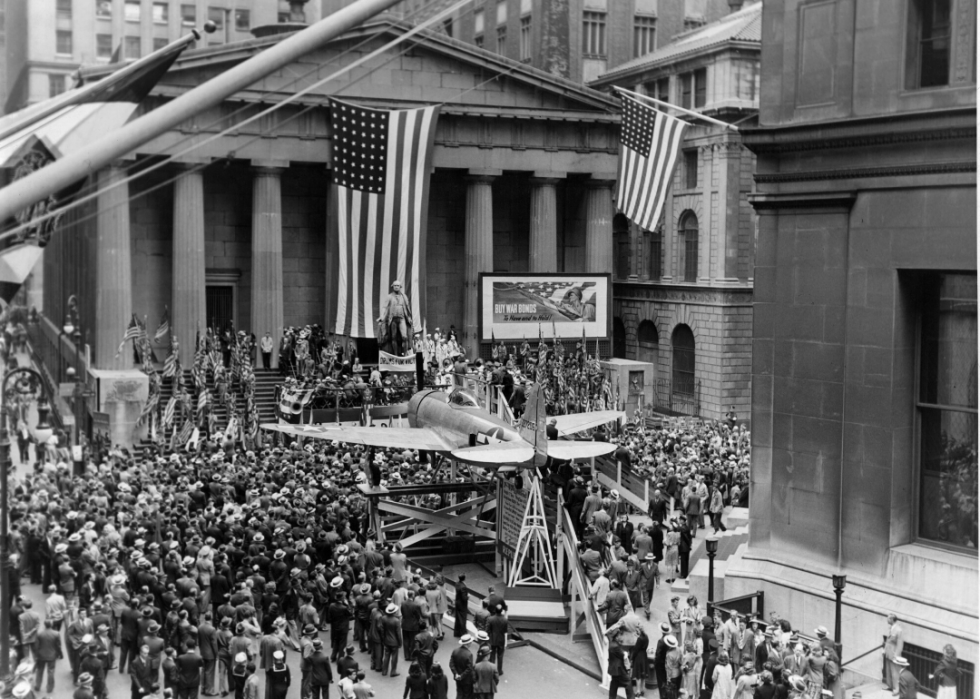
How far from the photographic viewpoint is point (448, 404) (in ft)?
93.6

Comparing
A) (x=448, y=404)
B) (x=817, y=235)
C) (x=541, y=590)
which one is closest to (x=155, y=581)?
(x=541, y=590)

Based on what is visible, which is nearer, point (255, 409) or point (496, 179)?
point (255, 409)

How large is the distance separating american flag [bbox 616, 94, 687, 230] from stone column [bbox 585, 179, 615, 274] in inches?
908

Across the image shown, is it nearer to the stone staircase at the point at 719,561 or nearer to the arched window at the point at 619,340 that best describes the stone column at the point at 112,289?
the stone staircase at the point at 719,561

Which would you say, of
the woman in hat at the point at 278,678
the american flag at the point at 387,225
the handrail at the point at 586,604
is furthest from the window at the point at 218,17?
the woman in hat at the point at 278,678

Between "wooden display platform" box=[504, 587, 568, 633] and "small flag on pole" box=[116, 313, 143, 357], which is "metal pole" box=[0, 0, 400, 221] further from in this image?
"small flag on pole" box=[116, 313, 143, 357]

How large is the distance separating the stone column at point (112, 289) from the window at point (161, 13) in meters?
22.2

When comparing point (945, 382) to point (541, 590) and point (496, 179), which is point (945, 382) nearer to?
point (541, 590)

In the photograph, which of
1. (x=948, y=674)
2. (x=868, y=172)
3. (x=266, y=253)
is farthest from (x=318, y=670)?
(x=266, y=253)

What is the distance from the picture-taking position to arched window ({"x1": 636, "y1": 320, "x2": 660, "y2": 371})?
5816 cm

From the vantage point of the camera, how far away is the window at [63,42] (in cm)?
5528

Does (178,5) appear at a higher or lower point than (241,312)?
higher

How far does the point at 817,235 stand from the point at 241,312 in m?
35.5

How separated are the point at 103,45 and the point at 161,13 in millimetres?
3705
